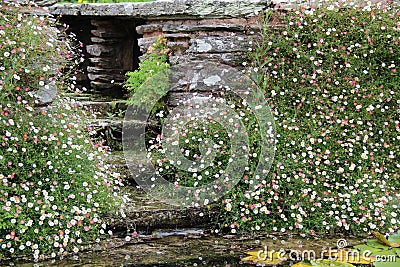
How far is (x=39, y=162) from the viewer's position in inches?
145

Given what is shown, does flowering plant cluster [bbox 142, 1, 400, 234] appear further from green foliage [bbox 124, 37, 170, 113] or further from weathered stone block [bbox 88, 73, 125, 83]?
weathered stone block [bbox 88, 73, 125, 83]

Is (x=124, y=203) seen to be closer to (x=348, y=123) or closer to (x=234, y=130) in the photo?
(x=234, y=130)

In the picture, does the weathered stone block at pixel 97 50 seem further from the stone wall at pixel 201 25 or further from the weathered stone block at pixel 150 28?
the weathered stone block at pixel 150 28

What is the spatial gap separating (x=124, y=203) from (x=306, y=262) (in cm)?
140

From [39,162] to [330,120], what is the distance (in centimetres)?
239

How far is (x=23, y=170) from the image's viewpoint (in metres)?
3.59

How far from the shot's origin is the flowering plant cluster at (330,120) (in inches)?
157

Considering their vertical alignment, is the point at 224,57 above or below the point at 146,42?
below

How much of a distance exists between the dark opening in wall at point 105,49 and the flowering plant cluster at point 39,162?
2435 millimetres

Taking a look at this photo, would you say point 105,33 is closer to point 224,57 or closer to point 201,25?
point 201,25

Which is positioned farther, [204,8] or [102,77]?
[102,77]


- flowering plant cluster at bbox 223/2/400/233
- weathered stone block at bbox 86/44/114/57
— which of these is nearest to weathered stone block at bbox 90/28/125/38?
weathered stone block at bbox 86/44/114/57

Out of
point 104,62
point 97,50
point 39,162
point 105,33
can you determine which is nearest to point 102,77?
point 104,62

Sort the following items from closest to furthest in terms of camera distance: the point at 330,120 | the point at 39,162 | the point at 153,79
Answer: the point at 39,162
the point at 330,120
the point at 153,79
